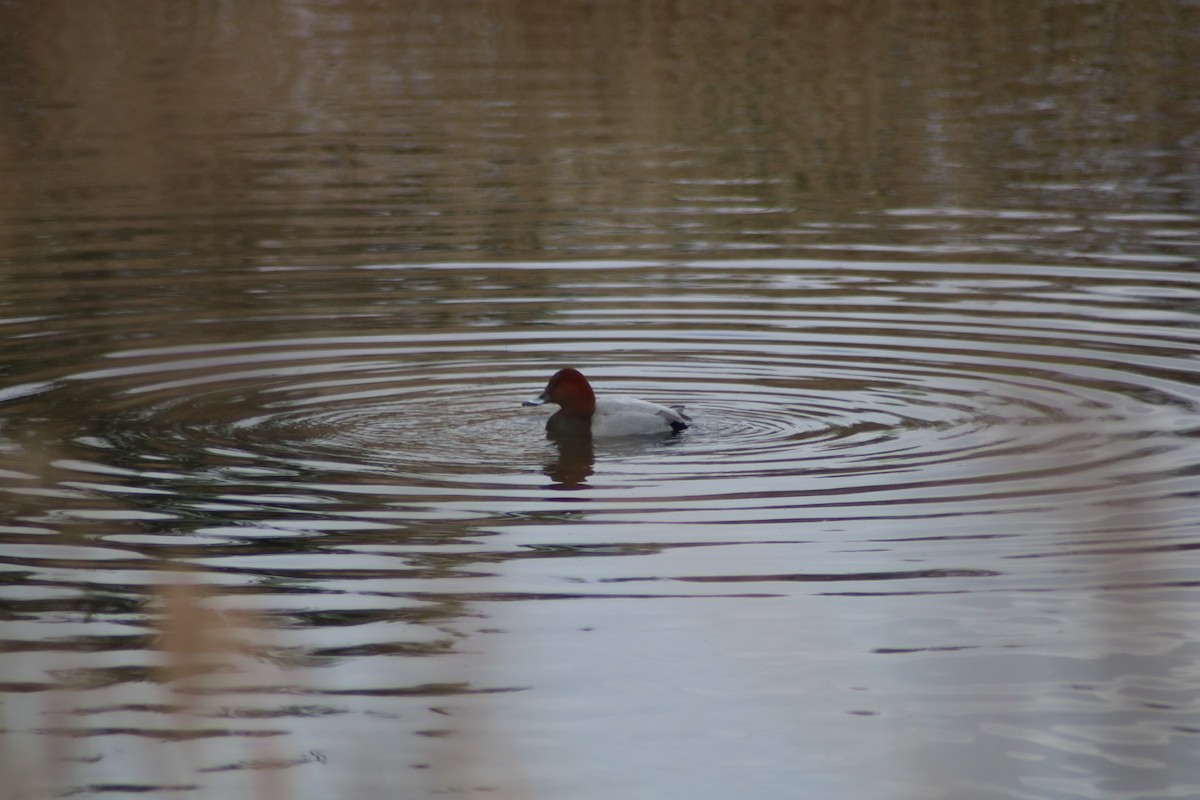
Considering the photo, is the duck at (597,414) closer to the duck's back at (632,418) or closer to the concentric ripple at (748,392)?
the duck's back at (632,418)

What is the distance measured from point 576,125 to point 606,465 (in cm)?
1611

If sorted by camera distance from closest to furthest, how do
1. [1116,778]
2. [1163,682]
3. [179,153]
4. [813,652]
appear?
[1116,778], [1163,682], [813,652], [179,153]

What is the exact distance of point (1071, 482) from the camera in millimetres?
9570

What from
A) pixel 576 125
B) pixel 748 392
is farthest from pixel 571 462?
pixel 576 125

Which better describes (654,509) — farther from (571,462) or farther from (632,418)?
(632,418)

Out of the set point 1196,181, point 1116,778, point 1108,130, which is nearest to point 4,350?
point 1116,778

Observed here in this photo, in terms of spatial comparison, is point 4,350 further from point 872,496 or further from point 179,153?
point 179,153

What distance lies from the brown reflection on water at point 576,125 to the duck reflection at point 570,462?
6.24m

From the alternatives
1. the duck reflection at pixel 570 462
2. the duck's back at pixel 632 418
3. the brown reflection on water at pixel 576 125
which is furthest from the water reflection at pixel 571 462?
the brown reflection on water at pixel 576 125

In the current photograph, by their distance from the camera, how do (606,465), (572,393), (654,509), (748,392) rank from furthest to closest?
(748,392)
(572,393)
(606,465)
(654,509)

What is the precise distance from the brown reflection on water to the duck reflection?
246 inches

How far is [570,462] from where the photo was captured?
34.4 ft

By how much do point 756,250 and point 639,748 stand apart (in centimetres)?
1117

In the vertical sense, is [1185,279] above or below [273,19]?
below
